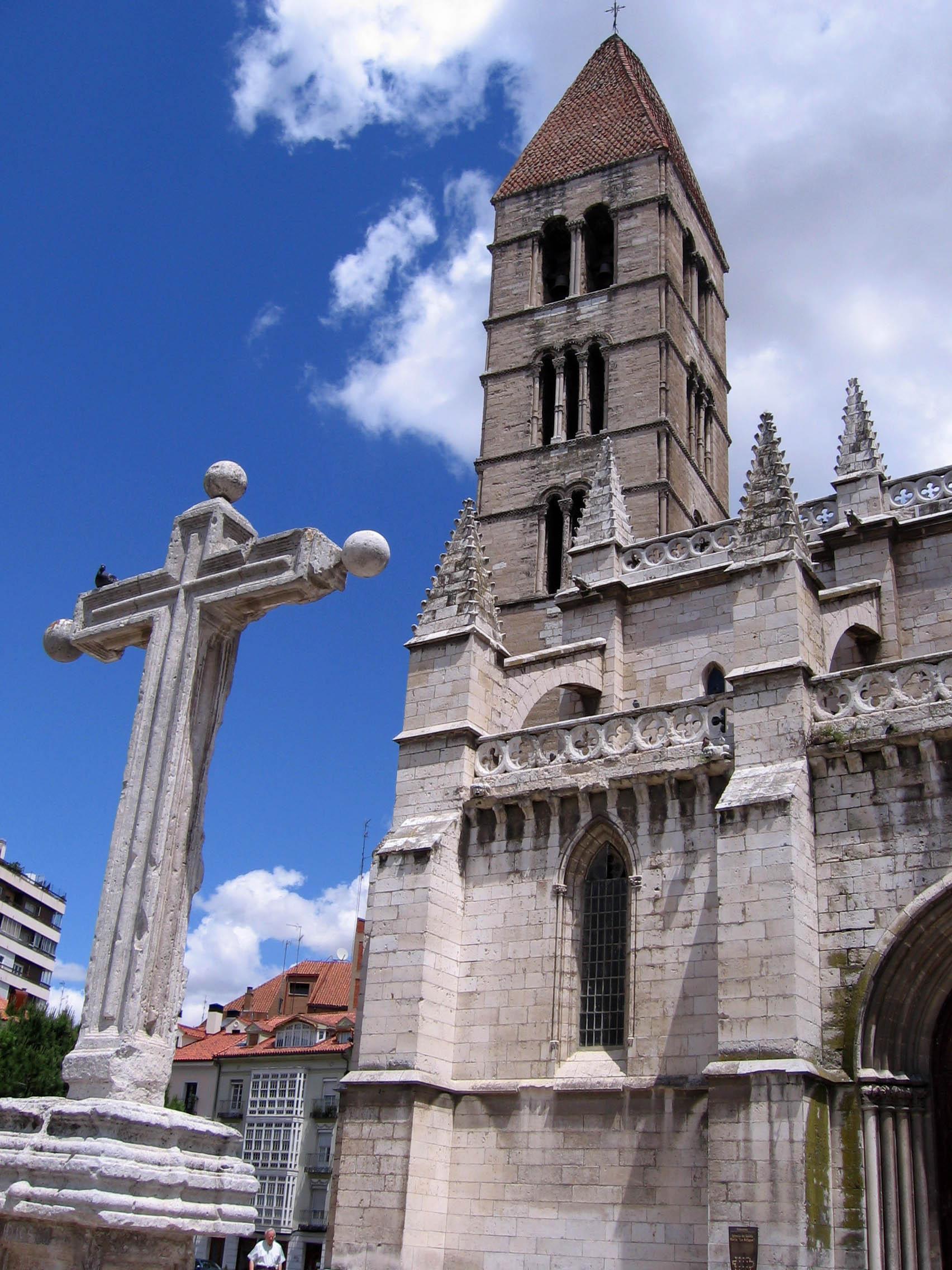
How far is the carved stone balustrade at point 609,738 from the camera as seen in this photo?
15.7 metres

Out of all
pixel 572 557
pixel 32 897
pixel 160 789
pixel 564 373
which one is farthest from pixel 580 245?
pixel 32 897

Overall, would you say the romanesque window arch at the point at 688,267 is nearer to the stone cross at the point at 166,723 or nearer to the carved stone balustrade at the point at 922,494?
the carved stone balustrade at the point at 922,494

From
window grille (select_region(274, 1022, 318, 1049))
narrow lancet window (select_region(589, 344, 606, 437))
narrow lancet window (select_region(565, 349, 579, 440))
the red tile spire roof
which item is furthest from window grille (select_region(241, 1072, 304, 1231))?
the red tile spire roof

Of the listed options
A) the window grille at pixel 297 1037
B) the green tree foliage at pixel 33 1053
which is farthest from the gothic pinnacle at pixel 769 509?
the window grille at pixel 297 1037

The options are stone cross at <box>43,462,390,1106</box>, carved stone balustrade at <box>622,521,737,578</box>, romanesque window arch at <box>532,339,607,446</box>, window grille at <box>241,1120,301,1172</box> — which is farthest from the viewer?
window grille at <box>241,1120,301,1172</box>

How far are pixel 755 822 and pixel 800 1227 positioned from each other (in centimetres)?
411

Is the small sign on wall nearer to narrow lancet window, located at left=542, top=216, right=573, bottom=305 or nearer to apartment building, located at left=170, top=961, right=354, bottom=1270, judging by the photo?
narrow lancet window, located at left=542, top=216, right=573, bottom=305

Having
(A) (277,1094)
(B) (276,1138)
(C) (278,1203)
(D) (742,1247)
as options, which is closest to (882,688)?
(D) (742,1247)

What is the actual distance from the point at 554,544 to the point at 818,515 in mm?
10419

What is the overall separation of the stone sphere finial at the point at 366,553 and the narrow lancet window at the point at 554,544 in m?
21.7

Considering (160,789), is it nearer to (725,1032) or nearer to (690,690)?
(725,1032)

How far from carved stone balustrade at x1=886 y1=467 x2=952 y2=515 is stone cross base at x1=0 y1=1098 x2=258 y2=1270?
16.0 m

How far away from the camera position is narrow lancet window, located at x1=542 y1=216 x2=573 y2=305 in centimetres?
3456

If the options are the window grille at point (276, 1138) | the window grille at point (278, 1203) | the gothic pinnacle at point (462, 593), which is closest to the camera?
the gothic pinnacle at point (462, 593)
